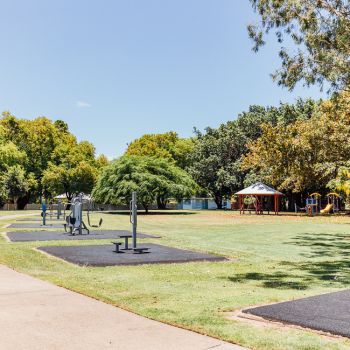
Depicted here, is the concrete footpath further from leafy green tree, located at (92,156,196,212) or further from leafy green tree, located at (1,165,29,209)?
leafy green tree, located at (1,165,29,209)

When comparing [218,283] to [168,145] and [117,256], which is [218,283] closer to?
[117,256]

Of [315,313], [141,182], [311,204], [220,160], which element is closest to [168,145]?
[220,160]

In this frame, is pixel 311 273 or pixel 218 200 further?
pixel 218 200

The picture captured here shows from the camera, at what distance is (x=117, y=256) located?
13.4 meters

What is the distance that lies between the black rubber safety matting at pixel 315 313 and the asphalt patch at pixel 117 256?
221 inches

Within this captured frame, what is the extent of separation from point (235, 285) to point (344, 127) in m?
30.7

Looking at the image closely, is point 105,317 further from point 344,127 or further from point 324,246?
point 344,127

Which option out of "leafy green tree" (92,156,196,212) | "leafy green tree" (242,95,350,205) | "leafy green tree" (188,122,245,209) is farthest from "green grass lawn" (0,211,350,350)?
"leafy green tree" (188,122,245,209)

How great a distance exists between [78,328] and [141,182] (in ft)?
147

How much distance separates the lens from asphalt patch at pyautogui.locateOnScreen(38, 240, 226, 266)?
12.3 m

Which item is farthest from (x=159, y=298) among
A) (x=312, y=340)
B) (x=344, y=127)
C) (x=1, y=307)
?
(x=344, y=127)

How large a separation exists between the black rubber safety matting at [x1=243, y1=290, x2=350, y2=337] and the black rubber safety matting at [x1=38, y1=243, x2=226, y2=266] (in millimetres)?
5631

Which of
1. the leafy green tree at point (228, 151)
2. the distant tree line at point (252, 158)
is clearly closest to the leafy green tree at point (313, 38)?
the distant tree line at point (252, 158)

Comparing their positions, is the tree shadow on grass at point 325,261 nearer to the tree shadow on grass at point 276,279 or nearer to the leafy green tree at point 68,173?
the tree shadow on grass at point 276,279
